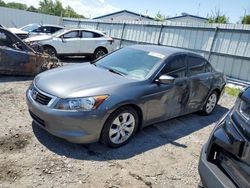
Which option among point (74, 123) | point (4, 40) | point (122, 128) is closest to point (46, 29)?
point (4, 40)

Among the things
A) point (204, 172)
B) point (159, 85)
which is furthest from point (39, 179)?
point (159, 85)

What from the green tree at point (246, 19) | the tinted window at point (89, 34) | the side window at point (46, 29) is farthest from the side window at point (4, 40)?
the green tree at point (246, 19)

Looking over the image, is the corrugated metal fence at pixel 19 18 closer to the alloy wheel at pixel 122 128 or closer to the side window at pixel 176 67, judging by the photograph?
the side window at pixel 176 67

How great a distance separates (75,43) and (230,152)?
1069 centimetres

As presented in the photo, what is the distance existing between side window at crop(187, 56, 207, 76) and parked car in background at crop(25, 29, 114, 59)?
7.04m

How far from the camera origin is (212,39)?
419 inches

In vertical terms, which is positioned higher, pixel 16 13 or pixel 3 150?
pixel 16 13

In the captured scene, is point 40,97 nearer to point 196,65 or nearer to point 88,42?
point 196,65

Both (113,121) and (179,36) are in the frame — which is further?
(179,36)

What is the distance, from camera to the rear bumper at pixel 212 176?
7.06 ft

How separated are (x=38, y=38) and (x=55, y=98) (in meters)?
8.36

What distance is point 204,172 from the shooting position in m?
2.42

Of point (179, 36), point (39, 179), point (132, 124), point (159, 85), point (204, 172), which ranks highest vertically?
point (179, 36)

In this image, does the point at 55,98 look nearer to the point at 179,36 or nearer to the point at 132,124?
the point at 132,124
